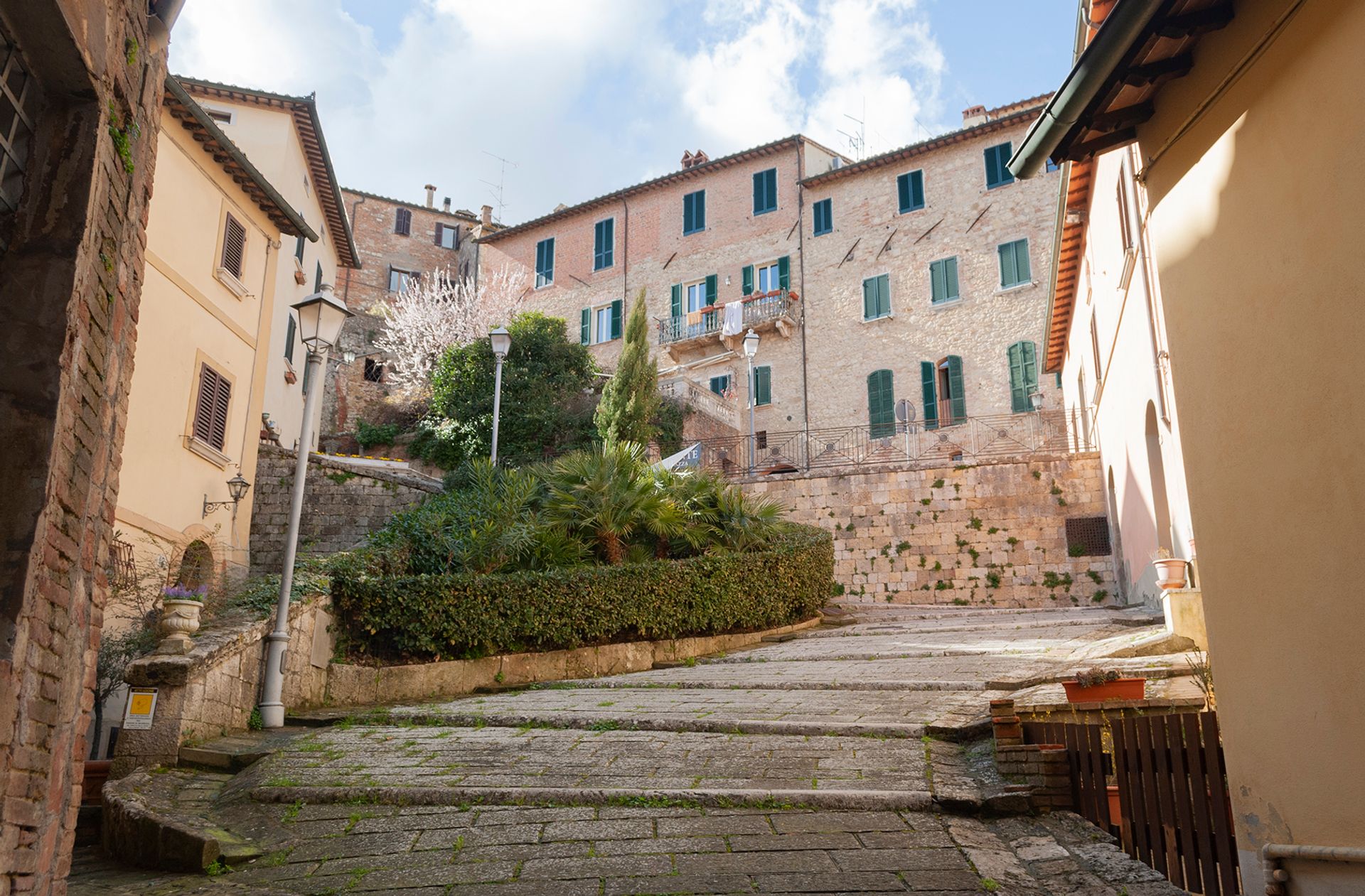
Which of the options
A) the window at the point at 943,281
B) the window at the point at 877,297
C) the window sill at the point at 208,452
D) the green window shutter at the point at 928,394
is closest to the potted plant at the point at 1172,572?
the window sill at the point at 208,452

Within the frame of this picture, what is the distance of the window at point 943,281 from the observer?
28828mm

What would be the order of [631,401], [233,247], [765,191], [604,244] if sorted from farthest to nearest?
1. [604,244]
2. [765,191]
3. [631,401]
4. [233,247]

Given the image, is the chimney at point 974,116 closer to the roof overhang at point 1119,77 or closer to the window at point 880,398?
the window at point 880,398

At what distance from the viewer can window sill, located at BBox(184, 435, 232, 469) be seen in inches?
615

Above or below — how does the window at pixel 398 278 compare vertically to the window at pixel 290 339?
above

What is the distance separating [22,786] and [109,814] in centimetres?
310

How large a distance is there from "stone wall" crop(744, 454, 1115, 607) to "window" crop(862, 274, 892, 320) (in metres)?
8.82

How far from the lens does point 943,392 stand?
2844 cm

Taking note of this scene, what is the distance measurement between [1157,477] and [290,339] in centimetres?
1766

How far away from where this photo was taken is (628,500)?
15242mm

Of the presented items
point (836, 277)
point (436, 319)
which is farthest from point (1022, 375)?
point (436, 319)

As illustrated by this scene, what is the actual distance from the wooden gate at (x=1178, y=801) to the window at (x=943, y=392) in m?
23.0

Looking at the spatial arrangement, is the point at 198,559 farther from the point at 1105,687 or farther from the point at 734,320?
the point at 734,320

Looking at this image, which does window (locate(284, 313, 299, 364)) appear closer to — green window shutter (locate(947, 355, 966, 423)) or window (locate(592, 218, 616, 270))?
window (locate(592, 218, 616, 270))
